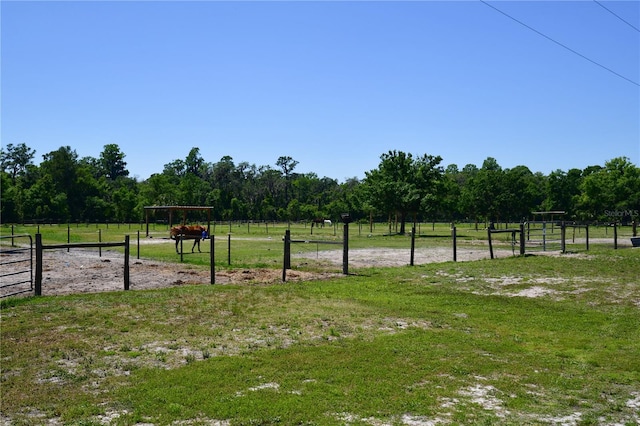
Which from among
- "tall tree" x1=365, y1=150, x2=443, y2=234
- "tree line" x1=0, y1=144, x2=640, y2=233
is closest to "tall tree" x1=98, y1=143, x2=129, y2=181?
"tree line" x1=0, y1=144, x2=640, y2=233

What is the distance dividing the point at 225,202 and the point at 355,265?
101 meters

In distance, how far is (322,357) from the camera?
7.95 meters

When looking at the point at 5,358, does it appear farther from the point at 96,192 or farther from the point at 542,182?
the point at 542,182

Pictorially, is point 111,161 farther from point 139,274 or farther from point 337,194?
point 139,274

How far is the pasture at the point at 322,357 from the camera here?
19.0 ft

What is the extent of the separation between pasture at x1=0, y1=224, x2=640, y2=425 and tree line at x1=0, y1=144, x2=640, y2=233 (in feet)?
146

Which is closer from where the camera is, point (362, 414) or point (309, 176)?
point (362, 414)

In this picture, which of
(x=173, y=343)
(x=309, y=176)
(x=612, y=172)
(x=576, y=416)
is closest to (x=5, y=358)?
(x=173, y=343)

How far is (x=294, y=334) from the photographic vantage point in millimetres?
9508

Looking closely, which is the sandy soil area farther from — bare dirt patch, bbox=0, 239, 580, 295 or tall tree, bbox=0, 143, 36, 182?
tall tree, bbox=0, 143, 36, 182

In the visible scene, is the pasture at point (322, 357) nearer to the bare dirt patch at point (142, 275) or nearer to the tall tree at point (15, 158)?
the bare dirt patch at point (142, 275)

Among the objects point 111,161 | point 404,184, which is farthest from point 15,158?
point 404,184

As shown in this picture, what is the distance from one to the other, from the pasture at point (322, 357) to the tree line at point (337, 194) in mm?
44357

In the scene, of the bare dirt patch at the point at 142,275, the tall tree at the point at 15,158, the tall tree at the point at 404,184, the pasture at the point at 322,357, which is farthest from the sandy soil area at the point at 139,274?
Result: the tall tree at the point at 15,158
